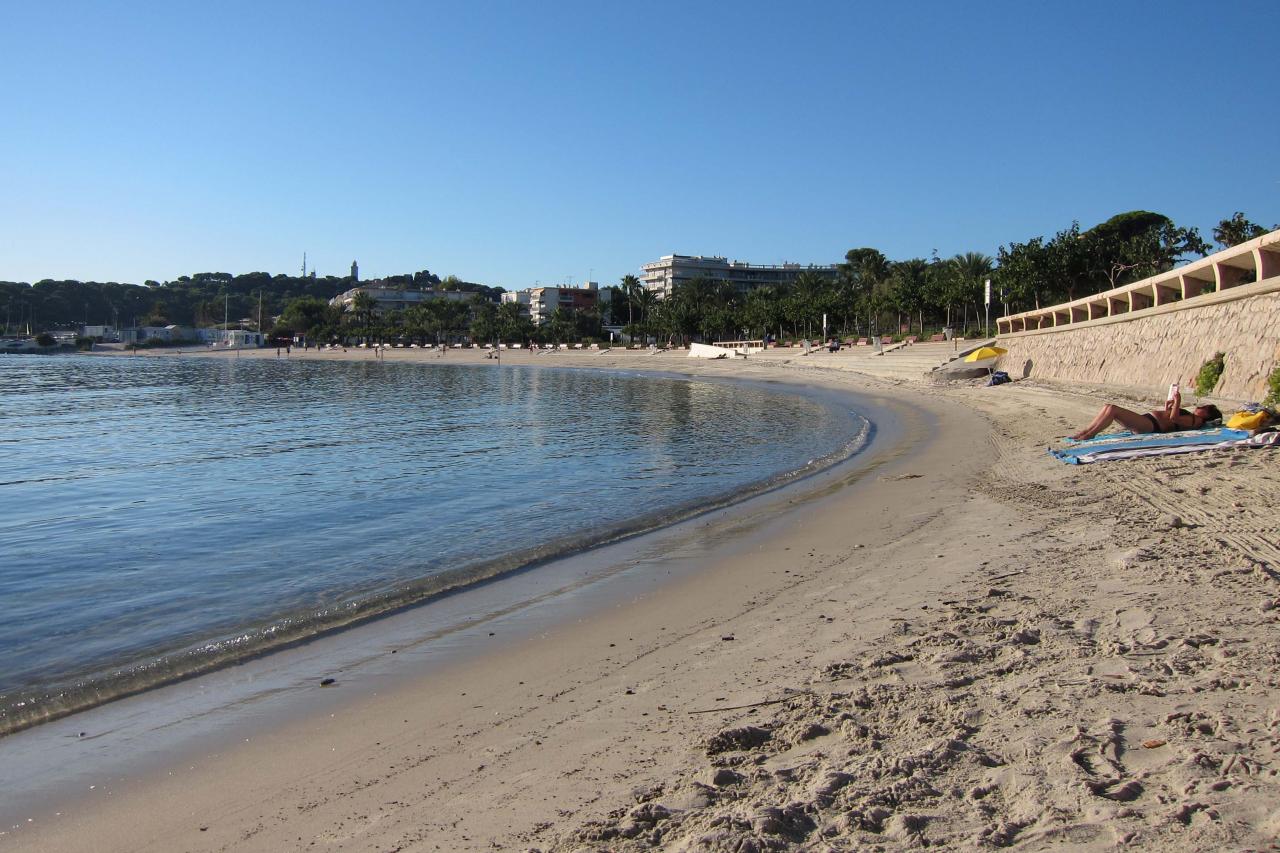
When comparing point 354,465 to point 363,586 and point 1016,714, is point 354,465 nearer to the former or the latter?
point 363,586

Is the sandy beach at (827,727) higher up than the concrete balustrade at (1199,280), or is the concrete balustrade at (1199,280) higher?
the concrete balustrade at (1199,280)

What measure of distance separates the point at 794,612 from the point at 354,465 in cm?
1330

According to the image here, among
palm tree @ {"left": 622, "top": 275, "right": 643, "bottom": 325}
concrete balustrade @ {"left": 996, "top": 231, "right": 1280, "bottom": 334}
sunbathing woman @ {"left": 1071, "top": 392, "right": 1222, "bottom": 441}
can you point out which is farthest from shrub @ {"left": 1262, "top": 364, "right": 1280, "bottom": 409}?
palm tree @ {"left": 622, "top": 275, "right": 643, "bottom": 325}

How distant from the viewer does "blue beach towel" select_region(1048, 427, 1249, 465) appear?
1162 centimetres

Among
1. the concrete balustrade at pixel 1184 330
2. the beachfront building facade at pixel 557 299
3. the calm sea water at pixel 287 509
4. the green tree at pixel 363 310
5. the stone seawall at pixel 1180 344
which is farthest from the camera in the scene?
the beachfront building facade at pixel 557 299

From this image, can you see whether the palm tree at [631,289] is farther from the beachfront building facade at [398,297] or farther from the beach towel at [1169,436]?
the beach towel at [1169,436]

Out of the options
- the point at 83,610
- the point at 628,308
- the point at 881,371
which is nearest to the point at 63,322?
the point at 628,308

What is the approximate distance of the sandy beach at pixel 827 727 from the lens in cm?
322

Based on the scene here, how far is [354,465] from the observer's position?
17.6m

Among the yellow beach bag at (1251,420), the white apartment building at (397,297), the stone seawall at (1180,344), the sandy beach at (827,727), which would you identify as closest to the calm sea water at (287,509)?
the sandy beach at (827,727)

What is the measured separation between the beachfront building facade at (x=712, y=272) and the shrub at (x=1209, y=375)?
13956 cm

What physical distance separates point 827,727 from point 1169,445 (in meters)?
10.3

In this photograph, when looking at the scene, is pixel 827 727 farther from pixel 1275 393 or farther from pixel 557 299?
pixel 557 299

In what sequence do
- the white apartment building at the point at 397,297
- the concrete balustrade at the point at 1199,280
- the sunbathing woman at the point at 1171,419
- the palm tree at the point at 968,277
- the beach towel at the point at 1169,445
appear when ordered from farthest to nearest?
the white apartment building at the point at 397,297 < the palm tree at the point at 968,277 < the concrete balustrade at the point at 1199,280 < the sunbathing woman at the point at 1171,419 < the beach towel at the point at 1169,445
